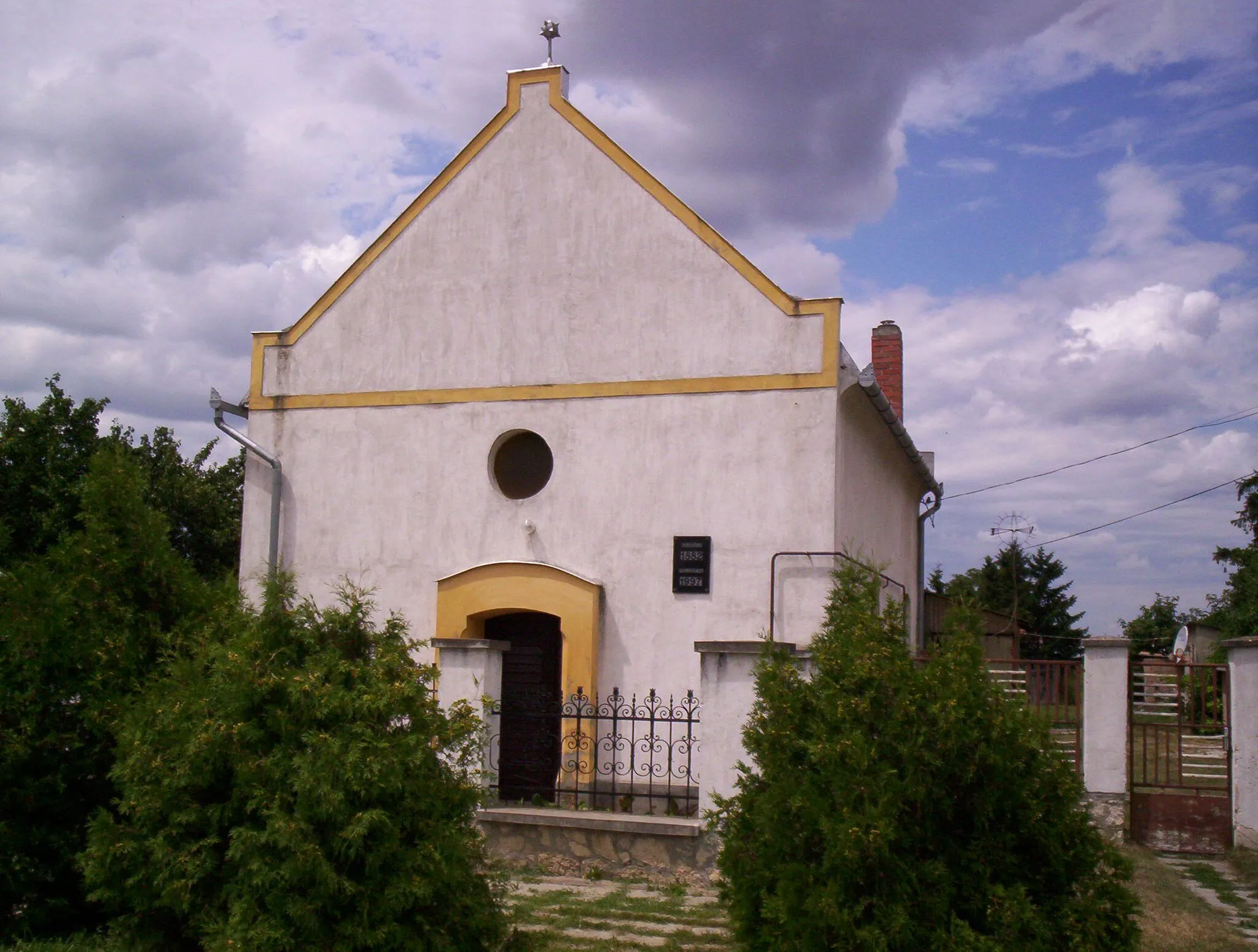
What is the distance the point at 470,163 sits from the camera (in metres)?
12.8

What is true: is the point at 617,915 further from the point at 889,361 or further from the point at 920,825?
the point at 889,361

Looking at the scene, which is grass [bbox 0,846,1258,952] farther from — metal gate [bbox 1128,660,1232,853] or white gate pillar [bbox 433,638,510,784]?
metal gate [bbox 1128,660,1232,853]

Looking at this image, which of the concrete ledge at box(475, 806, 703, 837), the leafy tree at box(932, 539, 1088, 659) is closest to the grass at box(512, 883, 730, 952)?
the concrete ledge at box(475, 806, 703, 837)

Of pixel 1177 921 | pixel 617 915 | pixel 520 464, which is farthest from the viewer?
pixel 520 464

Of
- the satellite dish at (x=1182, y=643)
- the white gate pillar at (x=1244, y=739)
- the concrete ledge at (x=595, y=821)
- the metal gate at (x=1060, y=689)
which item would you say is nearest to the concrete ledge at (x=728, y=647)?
the concrete ledge at (x=595, y=821)

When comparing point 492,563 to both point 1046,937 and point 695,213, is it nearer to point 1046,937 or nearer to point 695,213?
point 695,213

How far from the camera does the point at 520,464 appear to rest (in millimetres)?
12516

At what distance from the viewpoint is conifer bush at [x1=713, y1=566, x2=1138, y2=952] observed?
4.61 m

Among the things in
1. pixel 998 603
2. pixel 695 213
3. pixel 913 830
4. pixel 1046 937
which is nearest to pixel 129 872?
pixel 913 830

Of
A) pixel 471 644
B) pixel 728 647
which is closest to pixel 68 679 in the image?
pixel 471 644

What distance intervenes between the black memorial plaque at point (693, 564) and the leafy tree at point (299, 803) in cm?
585

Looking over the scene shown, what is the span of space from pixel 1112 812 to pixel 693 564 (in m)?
4.78

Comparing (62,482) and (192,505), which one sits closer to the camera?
(62,482)

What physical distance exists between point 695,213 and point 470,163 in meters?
2.73
